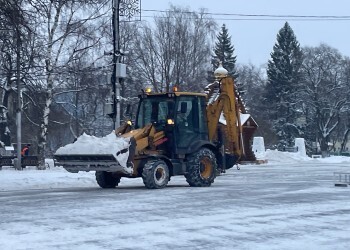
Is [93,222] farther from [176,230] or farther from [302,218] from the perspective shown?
[302,218]

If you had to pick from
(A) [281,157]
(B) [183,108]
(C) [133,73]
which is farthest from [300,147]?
(B) [183,108]

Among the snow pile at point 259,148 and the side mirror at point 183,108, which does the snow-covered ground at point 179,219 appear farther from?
the snow pile at point 259,148

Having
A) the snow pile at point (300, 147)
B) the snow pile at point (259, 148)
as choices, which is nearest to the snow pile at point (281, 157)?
the snow pile at point (259, 148)

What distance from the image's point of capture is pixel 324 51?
323 feet

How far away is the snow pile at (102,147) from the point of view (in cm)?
1956

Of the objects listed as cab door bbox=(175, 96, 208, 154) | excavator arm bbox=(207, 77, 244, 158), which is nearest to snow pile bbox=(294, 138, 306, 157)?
excavator arm bbox=(207, 77, 244, 158)

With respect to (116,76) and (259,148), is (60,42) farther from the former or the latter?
(259,148)

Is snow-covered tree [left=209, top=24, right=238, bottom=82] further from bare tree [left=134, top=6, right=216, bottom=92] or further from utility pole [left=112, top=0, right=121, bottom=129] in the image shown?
utility pole [left=112, top=0, right=121, bottom=129]

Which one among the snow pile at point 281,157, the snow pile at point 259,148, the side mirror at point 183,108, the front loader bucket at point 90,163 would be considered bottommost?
the front loader bucket at point 90,163

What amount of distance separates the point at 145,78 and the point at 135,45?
2.88 metres

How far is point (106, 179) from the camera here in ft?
72.7

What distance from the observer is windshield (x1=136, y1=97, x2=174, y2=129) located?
21531 mm

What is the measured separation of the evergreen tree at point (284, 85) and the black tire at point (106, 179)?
68.4m

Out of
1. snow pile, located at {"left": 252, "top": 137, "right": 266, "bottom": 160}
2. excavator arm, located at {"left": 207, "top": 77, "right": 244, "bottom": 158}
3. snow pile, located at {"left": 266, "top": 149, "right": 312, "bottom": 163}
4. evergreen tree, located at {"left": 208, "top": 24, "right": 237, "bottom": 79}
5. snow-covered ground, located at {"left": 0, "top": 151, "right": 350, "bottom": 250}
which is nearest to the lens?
snow-covered ground, located at {"left": 0, "top": 151, "right": 350, "bottom": 250}
